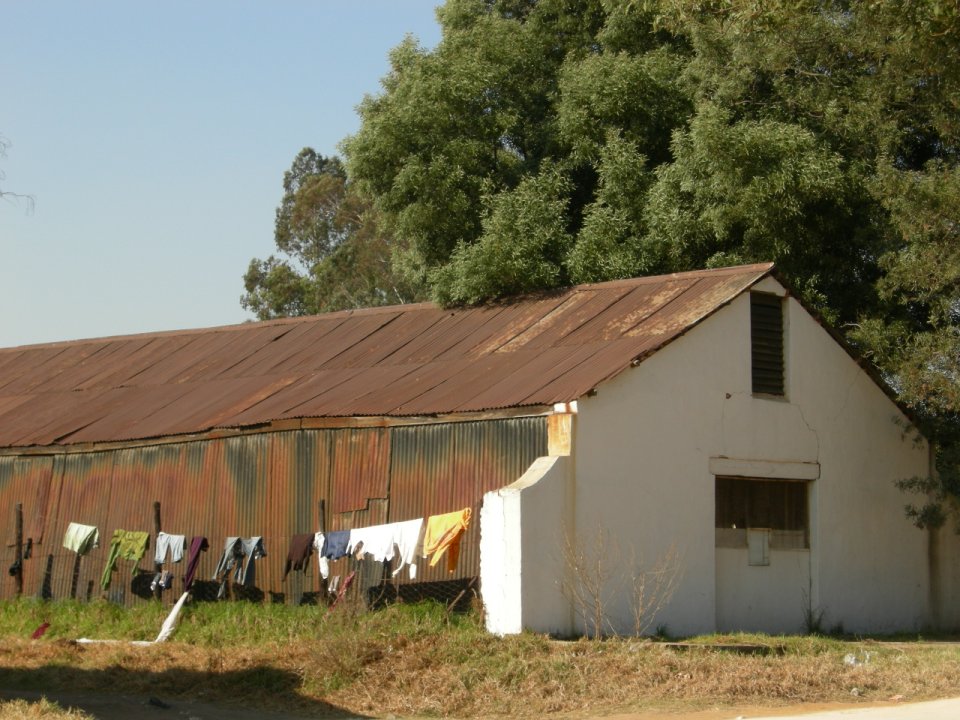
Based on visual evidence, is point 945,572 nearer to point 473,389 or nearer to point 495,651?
point 473,389

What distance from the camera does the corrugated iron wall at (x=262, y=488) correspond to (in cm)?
1873

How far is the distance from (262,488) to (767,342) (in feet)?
26.0

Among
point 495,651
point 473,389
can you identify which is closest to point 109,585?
point 473,389

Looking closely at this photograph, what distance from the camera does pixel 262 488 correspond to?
20.9 meters

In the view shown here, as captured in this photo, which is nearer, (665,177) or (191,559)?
(191,559)

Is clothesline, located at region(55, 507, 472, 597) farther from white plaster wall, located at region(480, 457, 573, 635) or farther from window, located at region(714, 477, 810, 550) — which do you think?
window, located at region(714, 477, 810, 550)

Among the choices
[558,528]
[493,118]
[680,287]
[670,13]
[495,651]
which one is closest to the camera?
[495,651]

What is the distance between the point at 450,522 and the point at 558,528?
1414mm

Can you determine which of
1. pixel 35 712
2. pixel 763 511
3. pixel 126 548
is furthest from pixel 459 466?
pixel 35 712

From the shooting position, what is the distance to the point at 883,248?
24.6 metres

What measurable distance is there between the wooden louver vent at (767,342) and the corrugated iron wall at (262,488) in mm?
4487

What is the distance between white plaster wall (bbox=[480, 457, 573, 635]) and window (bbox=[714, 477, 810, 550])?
141 inches

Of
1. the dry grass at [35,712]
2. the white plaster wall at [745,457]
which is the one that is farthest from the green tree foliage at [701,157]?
the dry grass at [35,712]

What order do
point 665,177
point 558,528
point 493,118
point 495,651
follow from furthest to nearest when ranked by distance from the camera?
point 493,118 < point 665,177 < point 558,528 < point 495,651
